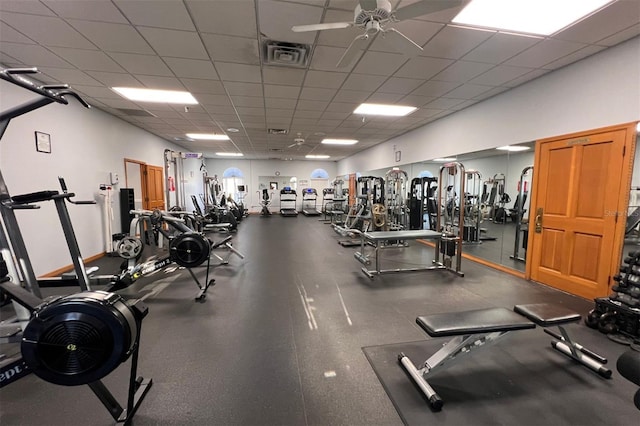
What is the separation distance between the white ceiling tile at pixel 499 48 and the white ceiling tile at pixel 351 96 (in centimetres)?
160

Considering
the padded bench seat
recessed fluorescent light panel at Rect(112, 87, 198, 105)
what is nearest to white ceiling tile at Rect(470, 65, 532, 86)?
the padded bench seat

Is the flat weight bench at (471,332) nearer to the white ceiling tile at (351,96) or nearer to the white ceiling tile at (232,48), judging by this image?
the white ceiling tile at (232,48)

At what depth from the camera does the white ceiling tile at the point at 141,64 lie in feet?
10.3

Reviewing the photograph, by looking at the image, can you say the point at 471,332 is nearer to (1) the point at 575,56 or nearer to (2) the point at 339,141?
(1) the point at 575,56

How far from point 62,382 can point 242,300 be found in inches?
79.7

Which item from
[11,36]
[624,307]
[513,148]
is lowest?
[624,307]

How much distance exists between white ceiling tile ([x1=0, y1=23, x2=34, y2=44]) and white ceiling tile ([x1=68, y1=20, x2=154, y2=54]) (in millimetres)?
644

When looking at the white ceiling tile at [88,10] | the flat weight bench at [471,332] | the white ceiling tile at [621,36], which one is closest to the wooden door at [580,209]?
the white ceiling tile at [621,36]

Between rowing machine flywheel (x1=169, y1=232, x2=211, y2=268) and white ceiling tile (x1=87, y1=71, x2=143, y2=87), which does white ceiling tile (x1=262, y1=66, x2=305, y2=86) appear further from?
rowing machine flywheel (x1=169, y1=232, x2=211, y2=268)

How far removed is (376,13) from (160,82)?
11.4 ft

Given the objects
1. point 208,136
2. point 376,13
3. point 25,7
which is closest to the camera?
point 376,13

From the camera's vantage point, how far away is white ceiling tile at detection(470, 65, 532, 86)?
11.5 ft

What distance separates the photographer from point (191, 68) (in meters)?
3.46

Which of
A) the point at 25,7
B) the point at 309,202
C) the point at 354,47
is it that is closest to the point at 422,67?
the point at 354,47
